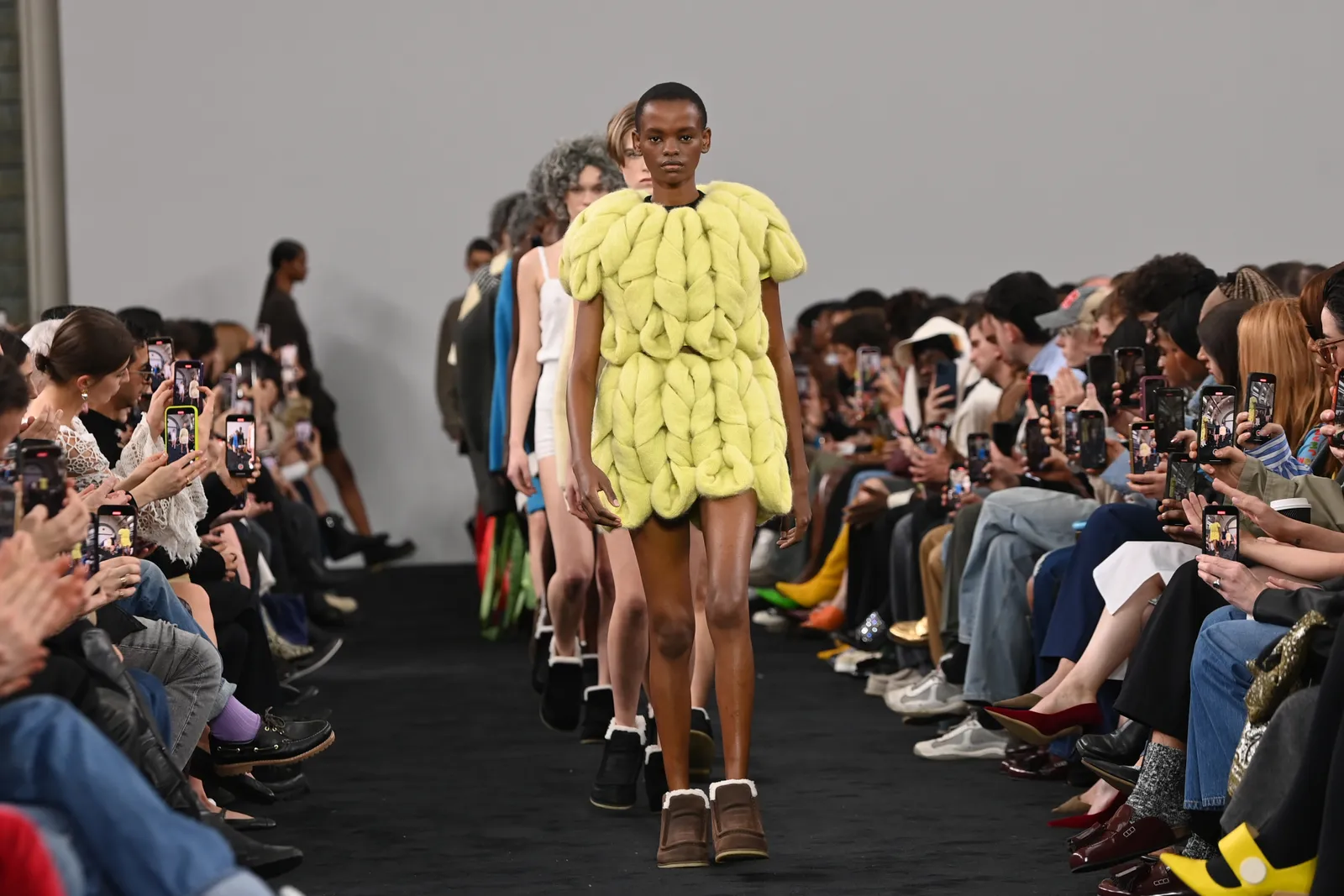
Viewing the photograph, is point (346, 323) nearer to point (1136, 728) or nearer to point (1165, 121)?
point (1165, 121)

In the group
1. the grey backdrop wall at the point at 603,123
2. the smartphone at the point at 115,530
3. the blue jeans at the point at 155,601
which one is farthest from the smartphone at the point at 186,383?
the grey backdrop wall at the point at 603,123

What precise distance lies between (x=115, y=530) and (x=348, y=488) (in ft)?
21.3

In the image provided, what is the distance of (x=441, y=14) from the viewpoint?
373 inches

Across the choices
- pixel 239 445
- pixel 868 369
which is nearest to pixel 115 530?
pixel 239 445

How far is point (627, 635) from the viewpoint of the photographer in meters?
4.04

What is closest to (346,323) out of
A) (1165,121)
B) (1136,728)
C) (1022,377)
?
(1165,121)

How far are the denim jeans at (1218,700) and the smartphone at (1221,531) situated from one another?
0.36 ft

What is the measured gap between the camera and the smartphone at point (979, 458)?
483 cm

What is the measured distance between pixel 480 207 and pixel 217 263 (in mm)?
1322

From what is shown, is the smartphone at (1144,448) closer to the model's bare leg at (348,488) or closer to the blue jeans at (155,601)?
the blue jeans at (155,601)

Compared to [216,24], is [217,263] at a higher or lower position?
lower

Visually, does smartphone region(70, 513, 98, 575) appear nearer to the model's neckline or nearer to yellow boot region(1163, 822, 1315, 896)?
the model's neckline

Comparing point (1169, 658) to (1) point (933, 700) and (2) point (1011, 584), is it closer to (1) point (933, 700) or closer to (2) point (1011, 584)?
(2) point (1011, 584)

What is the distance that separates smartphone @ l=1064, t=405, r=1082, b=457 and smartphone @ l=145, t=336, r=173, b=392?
1.88 meters
